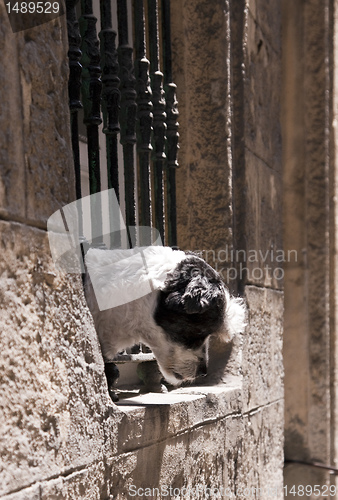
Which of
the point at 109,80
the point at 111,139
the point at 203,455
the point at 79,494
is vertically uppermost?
the point at 109,80

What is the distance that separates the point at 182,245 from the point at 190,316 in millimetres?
1545

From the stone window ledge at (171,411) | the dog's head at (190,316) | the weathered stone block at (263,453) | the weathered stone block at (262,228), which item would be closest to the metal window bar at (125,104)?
the stone window ledge at (171,411)

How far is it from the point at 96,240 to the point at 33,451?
1.13 meters

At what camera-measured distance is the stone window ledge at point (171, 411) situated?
2459 millimetres

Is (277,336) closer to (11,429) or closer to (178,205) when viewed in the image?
(178,205)

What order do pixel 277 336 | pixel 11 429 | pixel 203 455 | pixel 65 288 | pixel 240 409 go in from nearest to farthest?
pixel 11 429 → pixel 65 288 → pixel 203 455 → pixel 240 409 → pixel 277 336

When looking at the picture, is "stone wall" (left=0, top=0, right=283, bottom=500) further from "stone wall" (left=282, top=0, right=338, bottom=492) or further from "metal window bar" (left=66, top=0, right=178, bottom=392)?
"stone wall" (left=282, top=0, right=338, bottom=492)

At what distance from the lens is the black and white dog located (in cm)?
246

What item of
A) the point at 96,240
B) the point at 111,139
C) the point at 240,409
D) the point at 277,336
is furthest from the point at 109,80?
the point at 277,336

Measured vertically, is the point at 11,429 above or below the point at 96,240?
below

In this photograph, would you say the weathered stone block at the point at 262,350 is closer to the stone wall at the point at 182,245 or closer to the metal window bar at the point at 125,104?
the stone wall at the point at 182,245

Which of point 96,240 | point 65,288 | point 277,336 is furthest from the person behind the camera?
point 277,336

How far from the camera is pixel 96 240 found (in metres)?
2.79

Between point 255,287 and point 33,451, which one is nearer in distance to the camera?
point 33,451
